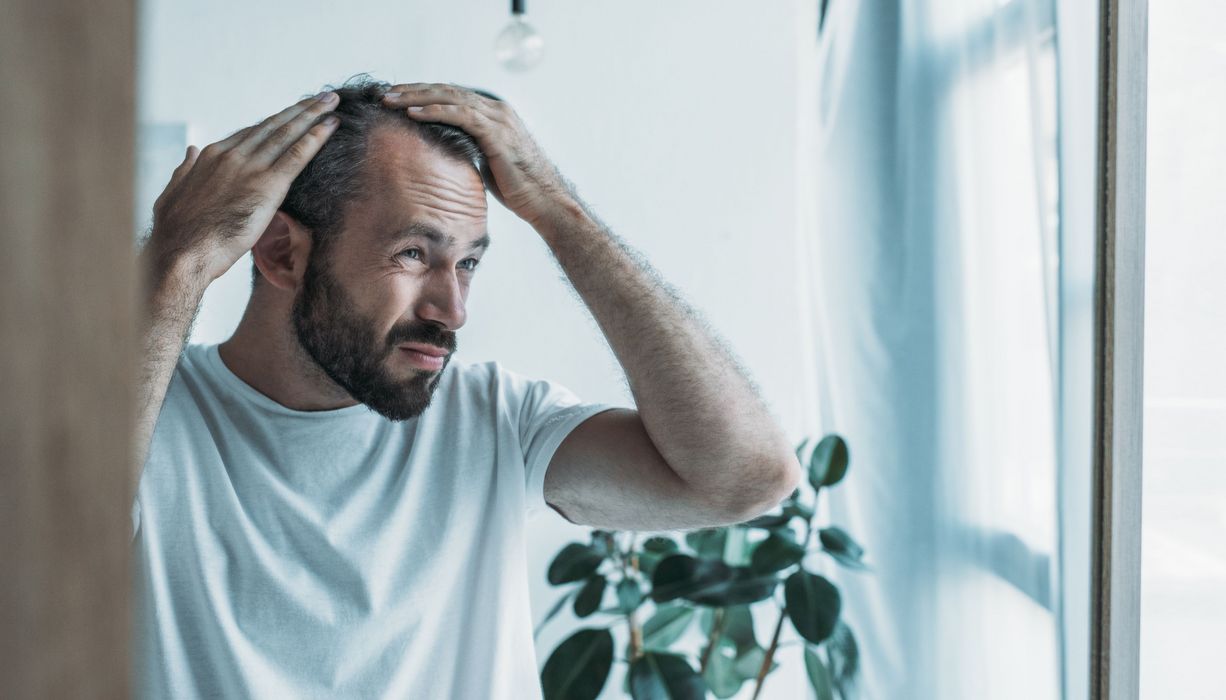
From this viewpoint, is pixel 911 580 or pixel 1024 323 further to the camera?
pixel 911 580

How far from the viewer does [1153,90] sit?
102 centimetres

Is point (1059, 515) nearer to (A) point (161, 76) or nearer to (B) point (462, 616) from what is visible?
(B) point (462, 616)

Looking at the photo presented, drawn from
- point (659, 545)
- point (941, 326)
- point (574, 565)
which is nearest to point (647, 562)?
point (659, 545)

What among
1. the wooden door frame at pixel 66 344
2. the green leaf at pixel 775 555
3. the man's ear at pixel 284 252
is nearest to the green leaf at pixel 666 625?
the green leaf at pixel 775 555

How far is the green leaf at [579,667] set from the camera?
170cm

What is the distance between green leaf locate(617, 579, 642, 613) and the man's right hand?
1.07 metres

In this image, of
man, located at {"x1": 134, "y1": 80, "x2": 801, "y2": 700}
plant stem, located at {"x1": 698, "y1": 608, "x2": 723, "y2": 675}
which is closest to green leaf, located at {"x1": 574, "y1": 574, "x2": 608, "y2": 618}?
plant stem, located at {"x1": 698, "y1": 608, "x2": 723, "y2": 675}

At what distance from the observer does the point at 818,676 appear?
1810 mm

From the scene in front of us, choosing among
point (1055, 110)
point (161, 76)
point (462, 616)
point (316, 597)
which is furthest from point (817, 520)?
point (161, 76)

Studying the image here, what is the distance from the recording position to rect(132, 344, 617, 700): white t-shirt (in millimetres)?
1018

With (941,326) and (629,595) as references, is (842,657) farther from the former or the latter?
(941,326)

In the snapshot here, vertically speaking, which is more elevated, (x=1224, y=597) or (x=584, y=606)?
(x=1224, y=597)

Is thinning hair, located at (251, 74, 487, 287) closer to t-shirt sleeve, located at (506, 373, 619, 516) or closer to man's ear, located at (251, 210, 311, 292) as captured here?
man's ear, located at (251, 210, 311, 292)

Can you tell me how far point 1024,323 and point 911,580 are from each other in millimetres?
618
